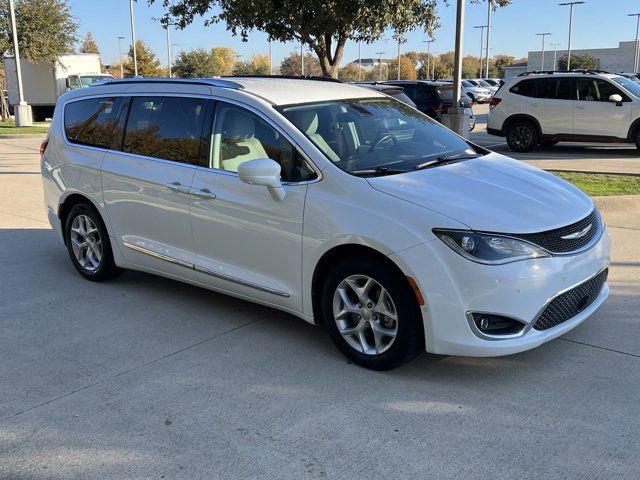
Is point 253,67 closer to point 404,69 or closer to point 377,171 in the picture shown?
point 404,69

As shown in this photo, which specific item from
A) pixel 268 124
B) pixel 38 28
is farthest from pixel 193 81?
pixel 38 28

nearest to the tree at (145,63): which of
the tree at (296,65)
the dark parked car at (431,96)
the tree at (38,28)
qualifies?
the tree at (296,65)

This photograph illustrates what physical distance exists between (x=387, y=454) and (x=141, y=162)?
318cm

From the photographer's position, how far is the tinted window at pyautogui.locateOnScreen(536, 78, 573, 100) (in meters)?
14.5

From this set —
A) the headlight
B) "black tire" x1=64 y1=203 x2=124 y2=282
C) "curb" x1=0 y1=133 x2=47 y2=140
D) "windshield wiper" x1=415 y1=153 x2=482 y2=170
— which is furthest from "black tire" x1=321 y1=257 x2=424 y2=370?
"curb" x1=0 y1=133 x2=47 y2=140

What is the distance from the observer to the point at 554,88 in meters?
14.7

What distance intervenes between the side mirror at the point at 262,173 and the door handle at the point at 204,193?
49 cm

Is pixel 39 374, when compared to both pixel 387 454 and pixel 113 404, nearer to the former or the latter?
pixel 113 404

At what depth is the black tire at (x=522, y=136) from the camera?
15.0 meters

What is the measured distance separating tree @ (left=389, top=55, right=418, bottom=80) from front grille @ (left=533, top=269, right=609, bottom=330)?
346 feet

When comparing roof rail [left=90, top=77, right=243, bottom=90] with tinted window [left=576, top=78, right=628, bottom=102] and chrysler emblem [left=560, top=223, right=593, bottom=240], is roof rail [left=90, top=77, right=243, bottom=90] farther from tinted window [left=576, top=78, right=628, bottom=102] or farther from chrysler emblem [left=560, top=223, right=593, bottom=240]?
tinted window [left=576, top=78, right=628, bottom=102]

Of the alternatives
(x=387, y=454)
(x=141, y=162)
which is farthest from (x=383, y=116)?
(x=387, y=454)

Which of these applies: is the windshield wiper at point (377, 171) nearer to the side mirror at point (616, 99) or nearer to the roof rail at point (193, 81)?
the roof rail at point (193, 81)

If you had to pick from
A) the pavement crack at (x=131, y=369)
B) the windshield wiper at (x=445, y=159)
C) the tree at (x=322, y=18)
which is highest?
the tree at (x=322, y=18)
